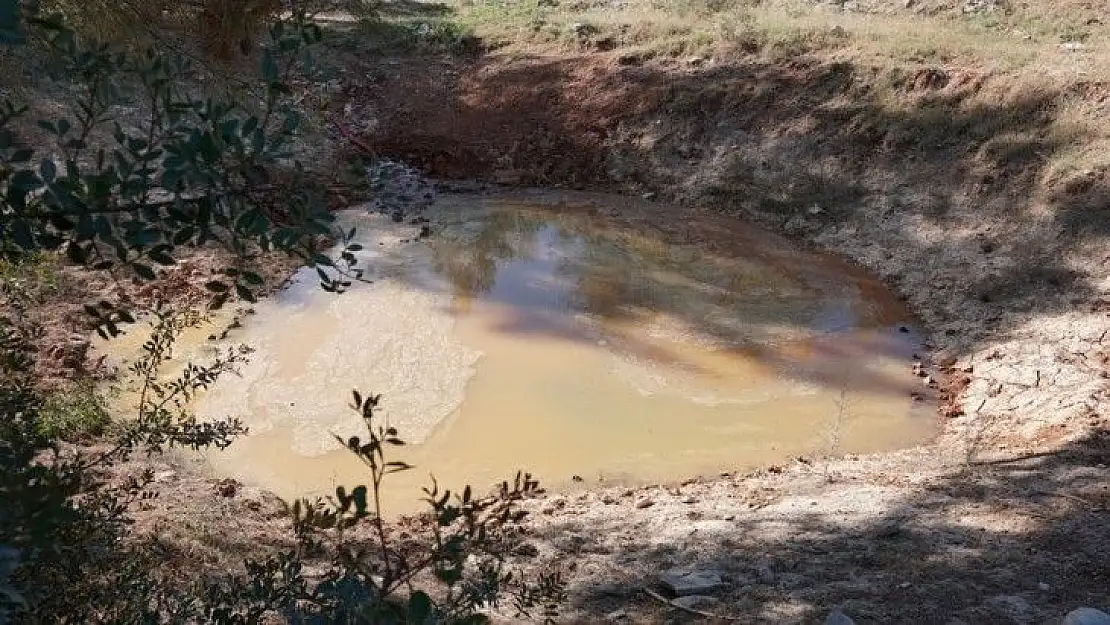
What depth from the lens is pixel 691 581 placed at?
3588 millimetres

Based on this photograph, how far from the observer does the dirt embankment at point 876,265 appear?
3627 mm

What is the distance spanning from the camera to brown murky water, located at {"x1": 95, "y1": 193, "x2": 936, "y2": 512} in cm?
554

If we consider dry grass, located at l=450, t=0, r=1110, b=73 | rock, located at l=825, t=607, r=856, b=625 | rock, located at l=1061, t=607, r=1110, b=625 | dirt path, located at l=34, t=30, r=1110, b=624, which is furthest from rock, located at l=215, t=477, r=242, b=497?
dry grass, located at l=450, t=0, r=1110, b=73

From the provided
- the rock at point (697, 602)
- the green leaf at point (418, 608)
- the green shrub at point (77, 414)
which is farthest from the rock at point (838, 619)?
the green shrub at point (77, 414)

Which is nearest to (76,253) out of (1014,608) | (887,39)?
(1014,608)

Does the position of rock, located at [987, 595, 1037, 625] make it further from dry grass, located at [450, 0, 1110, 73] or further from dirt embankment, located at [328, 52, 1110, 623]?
dry grass, located at [450, 0, 1110, 73]

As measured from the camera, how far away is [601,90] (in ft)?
36.5

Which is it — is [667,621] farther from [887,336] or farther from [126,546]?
[887,336]

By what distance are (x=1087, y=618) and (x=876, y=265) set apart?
5569 millimetres

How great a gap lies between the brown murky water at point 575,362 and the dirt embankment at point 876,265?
1.37 feet

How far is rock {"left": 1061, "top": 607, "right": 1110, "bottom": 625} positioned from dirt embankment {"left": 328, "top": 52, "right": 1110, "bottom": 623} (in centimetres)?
30

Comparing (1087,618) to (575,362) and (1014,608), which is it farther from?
(575,362)

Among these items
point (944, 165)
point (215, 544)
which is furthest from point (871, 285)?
point (215, 544)

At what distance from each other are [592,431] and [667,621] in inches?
Result: 98.0
